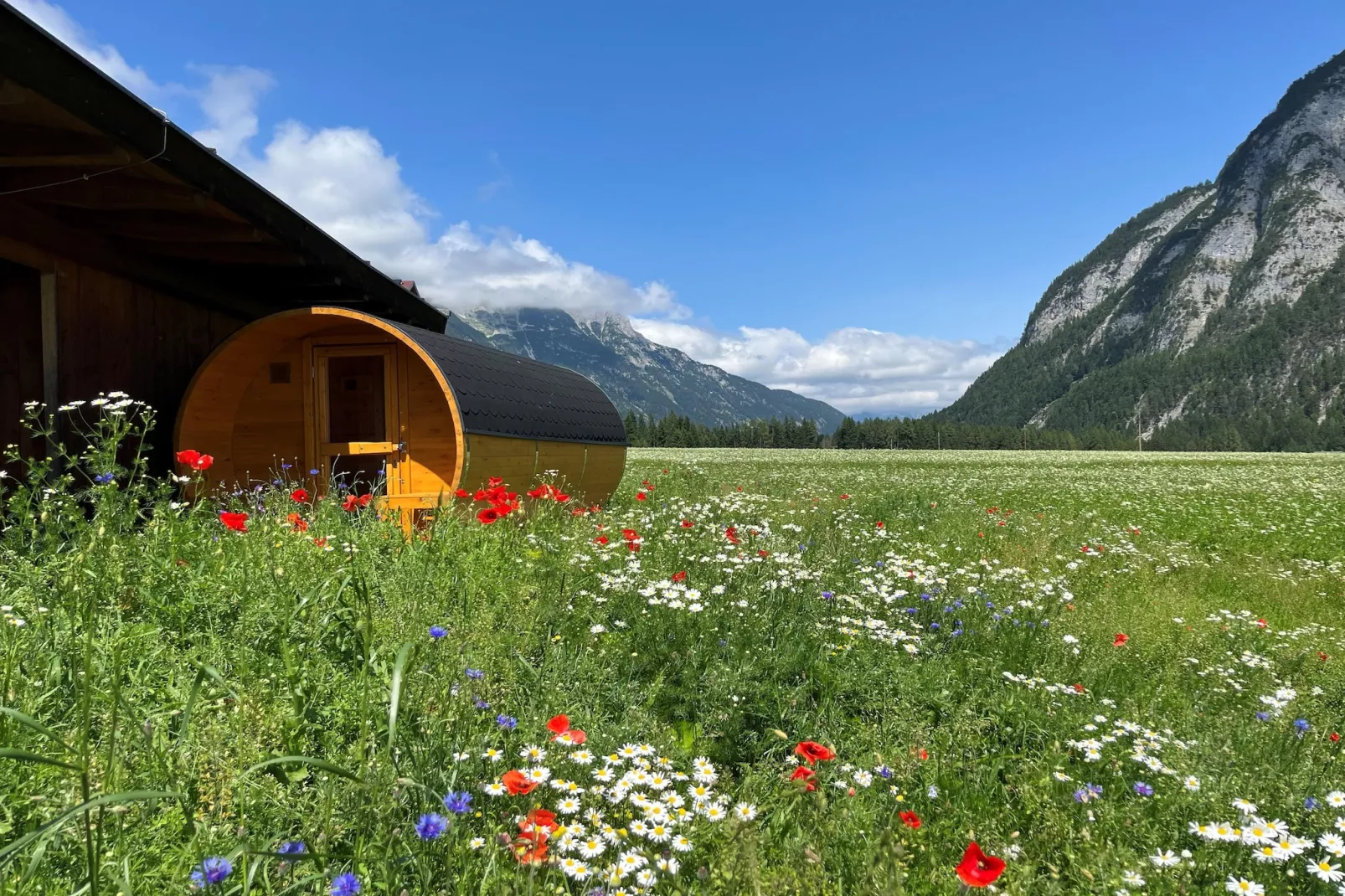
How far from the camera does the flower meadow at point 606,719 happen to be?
2.10 m

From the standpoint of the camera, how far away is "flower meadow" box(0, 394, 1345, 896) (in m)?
2.10

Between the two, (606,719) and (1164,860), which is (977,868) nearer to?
(1164,860)

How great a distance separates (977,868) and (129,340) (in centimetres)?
951

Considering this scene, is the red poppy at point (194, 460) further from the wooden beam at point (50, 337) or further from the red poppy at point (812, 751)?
the red poppy at point (812, 751)

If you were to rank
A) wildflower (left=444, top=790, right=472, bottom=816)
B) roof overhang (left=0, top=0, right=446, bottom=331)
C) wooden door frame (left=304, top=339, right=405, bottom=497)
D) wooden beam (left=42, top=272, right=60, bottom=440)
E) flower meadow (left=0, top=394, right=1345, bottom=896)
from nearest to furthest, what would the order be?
wildflower (left=444, top=790, right=472, bottom=816)
flower meadow (left=0, top=394, right=1345, bottom=896)
roof overhang (left=0, top=0, right=446, bottom=331)
wooden beam (left=42, top=272, right=60, bottom=440)
wooden door frame (left=304, top=339, right=405, bottom=497)

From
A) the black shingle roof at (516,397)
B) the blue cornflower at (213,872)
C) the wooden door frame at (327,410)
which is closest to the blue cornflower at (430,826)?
the blue cornflower at (213,872)

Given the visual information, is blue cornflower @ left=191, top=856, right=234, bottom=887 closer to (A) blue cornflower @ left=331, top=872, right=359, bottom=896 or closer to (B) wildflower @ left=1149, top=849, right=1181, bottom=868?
(A) blue cornflower @ left=331, top=872, right=359, bottom=896

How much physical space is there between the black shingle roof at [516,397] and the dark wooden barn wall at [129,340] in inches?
113

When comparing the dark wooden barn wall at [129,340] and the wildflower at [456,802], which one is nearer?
the wildflower at [456,802]

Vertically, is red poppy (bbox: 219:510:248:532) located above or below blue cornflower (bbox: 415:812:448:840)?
above

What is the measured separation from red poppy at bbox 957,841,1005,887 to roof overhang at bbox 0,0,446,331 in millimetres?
6024

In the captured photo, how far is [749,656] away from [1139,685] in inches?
110

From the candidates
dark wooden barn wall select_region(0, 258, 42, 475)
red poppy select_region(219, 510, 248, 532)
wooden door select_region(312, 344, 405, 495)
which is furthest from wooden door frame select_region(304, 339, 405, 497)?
red poppy select_region(219, 510, 248, 532)

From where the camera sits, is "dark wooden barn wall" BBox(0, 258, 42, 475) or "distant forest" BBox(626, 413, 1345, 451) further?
"distant forest" BBox(626, 413, 1345, 451)
